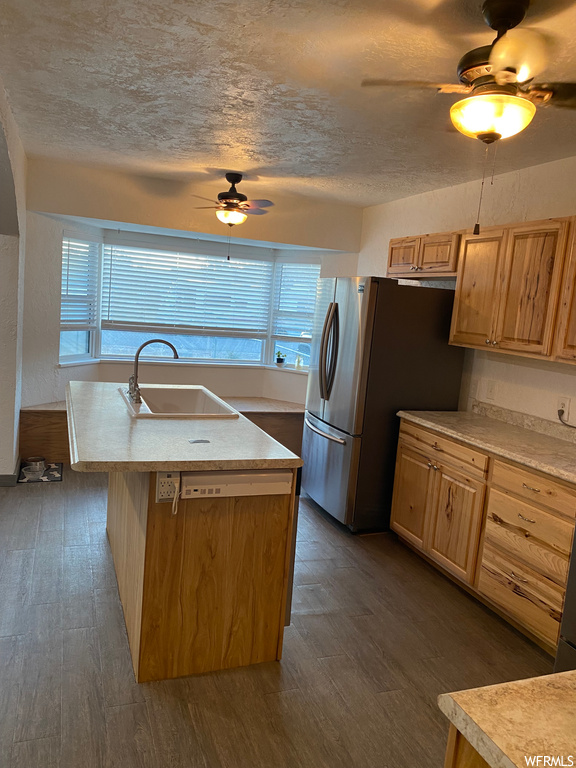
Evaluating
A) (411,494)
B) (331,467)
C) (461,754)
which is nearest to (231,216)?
(331,467)

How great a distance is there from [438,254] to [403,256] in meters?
0.40

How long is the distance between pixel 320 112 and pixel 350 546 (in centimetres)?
261

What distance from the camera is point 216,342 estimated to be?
605 cm

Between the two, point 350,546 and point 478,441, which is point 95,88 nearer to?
point 478,441

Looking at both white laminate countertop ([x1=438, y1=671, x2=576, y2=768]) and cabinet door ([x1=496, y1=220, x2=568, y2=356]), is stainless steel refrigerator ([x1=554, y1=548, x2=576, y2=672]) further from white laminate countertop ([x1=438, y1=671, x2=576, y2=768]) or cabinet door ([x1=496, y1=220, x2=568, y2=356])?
white laminate countertop ([x1=438, y1=671, x2=576, y2=768])

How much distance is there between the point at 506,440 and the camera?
10.1ft

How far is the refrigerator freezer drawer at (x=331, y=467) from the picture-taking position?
3873 mm

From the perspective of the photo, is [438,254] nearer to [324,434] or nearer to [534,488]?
[324,434]

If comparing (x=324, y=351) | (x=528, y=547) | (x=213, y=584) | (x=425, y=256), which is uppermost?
(x=425, y=256)

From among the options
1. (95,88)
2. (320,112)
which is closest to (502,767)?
(320,112)

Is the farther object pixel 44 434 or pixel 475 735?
pixel 44 434

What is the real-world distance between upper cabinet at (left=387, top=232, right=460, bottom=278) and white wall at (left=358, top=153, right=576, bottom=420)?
1.13 feet

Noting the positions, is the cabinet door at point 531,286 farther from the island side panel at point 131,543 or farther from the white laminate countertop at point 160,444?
the island side panel at point 131,543

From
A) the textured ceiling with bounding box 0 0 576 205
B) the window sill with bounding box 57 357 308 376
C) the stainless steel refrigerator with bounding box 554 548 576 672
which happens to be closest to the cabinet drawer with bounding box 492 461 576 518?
the stainless steel refrigerator with bounding box 554 548 576 672
